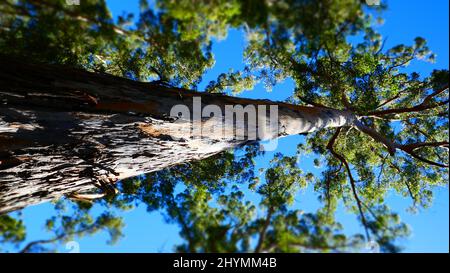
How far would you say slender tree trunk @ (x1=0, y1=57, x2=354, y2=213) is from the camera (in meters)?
3.26

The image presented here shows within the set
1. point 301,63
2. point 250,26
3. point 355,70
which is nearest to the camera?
point 250,26

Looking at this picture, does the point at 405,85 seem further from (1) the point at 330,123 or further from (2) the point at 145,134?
(2) the point at 145,134

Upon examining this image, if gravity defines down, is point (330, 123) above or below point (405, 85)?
below

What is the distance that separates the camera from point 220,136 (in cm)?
464

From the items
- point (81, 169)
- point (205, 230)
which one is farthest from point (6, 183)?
point (205, 230)

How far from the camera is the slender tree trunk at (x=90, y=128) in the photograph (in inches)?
128

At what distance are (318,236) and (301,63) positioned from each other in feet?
10.4

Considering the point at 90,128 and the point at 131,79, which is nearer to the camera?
the point at 90,128

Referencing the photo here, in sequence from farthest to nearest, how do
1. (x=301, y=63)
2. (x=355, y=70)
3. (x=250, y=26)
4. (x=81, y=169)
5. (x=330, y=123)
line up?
(x=355, y=70) < (x=330, y=123) < (x=301, y=63) < (x=81, y=169) < (x=250, y=26)

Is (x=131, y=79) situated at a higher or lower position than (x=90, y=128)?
higher

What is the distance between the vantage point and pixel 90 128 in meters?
3.61
